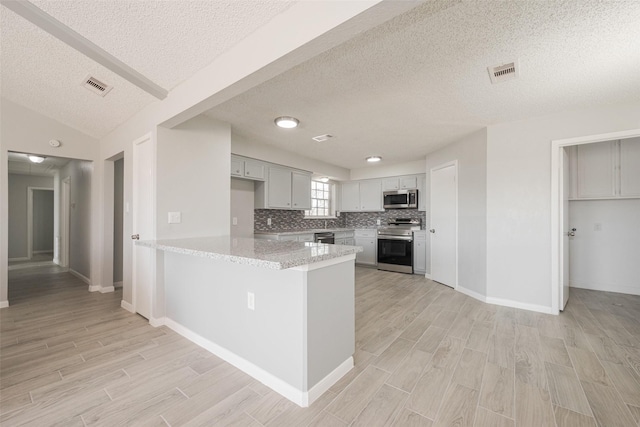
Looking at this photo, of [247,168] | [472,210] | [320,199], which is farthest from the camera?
[320,199]

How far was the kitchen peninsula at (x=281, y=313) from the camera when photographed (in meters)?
1.59

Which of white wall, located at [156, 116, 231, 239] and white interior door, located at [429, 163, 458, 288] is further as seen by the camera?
white interior door, located at [429, 163, 458, 288]

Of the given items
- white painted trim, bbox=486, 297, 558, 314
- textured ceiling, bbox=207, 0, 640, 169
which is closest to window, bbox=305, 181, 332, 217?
textured ceiling, bbox=207, 0, 640, 169

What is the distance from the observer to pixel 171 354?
2158mm

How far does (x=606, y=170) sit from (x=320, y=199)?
4836 mm

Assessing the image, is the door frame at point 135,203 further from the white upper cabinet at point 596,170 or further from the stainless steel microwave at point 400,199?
the white upper cabinet at point 596,170

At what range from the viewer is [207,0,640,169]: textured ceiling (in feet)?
5.27

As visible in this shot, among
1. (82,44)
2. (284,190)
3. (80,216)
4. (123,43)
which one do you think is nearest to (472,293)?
(284,190)

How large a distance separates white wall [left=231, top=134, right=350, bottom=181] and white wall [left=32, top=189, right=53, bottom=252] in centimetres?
780

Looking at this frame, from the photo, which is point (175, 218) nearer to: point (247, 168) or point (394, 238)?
point (247, 168)

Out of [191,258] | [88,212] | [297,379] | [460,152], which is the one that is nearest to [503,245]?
[460,152]

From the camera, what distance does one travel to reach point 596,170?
3812 mm

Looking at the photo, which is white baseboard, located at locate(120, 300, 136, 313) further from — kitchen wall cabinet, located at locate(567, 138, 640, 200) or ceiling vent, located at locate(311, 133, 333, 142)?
kitchen wall cabinet, located at locate(567, 138, 640, 200)

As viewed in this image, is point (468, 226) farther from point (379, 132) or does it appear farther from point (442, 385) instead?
point (442, 385)
